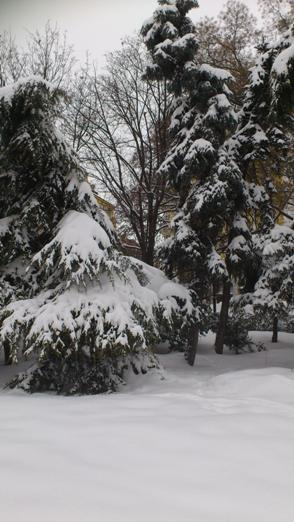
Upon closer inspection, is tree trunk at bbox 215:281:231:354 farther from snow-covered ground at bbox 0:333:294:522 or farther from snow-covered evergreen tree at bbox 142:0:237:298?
snow-covered ground at bbox 0:333:294:522

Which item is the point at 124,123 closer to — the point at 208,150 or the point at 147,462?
the point at 208,150

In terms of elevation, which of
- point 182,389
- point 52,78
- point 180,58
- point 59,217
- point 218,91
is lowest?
point 182,389

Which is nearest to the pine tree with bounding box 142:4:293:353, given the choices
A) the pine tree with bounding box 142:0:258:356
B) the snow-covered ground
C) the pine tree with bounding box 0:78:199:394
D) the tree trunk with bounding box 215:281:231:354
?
the pine tree with bounding box 142:0:258:356

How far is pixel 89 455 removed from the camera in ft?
9.35

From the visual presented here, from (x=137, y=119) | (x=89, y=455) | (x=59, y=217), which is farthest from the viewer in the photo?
(x=137, y=119)

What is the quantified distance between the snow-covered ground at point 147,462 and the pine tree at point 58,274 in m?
1.50

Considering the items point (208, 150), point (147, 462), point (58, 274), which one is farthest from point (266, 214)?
point (147, 462)

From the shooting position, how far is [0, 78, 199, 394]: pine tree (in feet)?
20.0

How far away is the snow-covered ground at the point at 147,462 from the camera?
7.02ft

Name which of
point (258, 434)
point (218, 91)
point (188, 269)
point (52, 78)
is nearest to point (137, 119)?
point (52, 78)

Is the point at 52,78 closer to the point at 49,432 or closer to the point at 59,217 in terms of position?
the point at 59,217

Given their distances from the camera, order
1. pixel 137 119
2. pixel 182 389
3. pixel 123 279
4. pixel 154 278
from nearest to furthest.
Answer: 1. pixel 182 389
2. pixel 123 279
3. pixel 154 278
4. pixel 137 119

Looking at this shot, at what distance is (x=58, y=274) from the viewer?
6859 mm

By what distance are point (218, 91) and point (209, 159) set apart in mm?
1825
